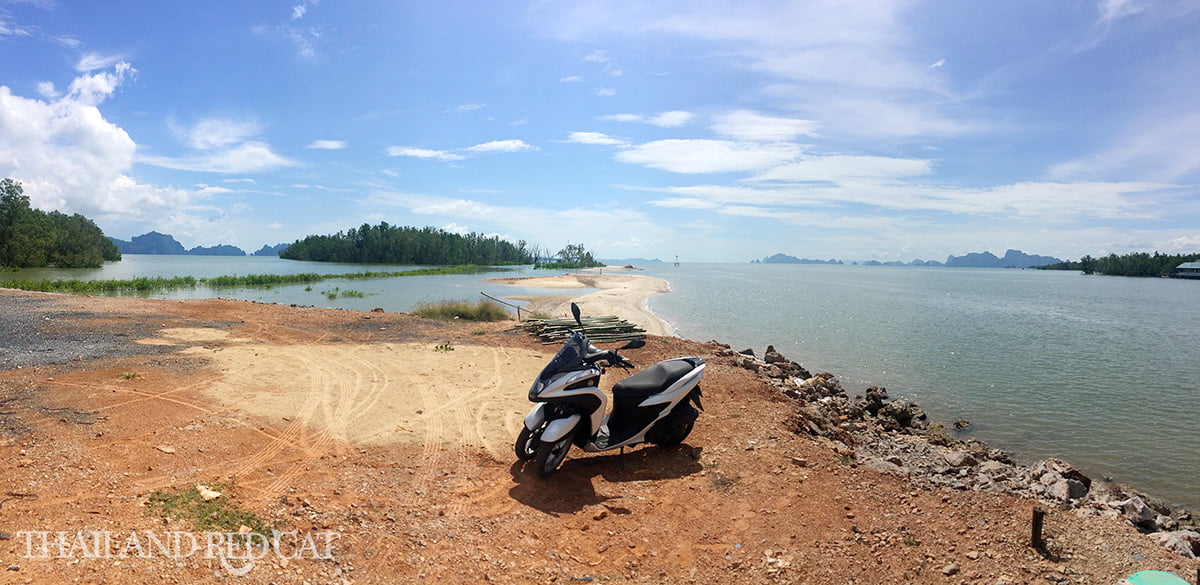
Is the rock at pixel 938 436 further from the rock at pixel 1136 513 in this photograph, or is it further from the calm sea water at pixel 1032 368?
the rock at pixel 1136 513

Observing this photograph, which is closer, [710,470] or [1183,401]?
[710,470]

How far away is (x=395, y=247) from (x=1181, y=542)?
133 metres

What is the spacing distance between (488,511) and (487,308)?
18.2m

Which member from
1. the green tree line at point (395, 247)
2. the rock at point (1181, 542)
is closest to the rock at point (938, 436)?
the rock at point (1181, 542)

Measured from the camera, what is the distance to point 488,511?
5523mm

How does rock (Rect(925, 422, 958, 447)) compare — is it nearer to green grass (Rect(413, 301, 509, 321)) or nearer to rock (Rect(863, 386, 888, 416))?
rock (Rect(863, 386, 888, 416))

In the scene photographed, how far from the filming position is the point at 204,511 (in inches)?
187

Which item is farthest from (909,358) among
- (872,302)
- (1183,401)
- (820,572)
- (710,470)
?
(872,302)

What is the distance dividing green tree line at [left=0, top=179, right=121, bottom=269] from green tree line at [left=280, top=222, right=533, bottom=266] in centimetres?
5367

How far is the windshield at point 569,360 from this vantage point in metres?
6.21

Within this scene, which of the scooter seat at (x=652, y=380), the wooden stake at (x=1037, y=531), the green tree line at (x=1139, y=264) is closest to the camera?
the wooden stake at (x=1037, y=531)

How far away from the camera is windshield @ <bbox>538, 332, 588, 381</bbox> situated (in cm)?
621

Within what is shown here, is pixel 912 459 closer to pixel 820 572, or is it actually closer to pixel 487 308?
pixel 820 572

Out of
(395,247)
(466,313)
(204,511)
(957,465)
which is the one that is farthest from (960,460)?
(395,247)
